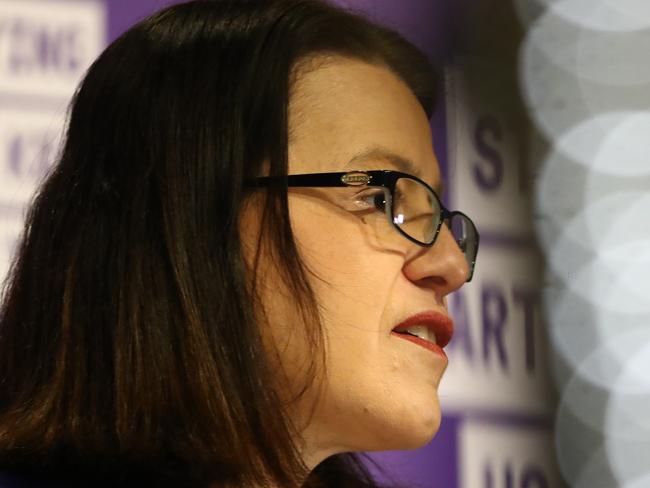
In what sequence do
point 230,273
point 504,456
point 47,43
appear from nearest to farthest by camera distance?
point 230,273
point 47,43
point 504,456

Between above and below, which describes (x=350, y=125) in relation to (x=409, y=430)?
above

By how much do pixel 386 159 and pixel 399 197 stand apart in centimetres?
4

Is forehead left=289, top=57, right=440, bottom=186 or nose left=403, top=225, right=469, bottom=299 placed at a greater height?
forehead left=289, top=57, right=440, bottom=186

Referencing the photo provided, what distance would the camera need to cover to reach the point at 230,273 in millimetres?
1056

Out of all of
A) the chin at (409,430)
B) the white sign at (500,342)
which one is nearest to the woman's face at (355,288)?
the chin at (409,430)

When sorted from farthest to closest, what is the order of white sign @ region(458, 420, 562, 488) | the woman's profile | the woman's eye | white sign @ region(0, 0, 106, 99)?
white sign @ region(458, 420, 562, 488)
white sign @ region(0, 0, 106, 99)
the woman's eye
the woman's profile

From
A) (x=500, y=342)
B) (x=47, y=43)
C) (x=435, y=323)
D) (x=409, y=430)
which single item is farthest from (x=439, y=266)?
(x=47, y=43)

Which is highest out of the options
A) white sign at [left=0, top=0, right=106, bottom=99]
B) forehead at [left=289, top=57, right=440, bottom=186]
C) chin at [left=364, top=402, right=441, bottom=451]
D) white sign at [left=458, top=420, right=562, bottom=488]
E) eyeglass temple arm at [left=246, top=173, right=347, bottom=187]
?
white sign at [left=0, top=0, right=106, bottom=99]

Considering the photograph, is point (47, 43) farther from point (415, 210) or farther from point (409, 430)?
point (409, 430)

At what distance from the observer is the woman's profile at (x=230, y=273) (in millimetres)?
1022

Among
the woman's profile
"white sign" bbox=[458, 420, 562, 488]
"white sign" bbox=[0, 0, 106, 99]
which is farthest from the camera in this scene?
"white sign" bbox=[458, 420, 562, 488]

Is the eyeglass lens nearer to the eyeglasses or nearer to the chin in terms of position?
the eyeglasses

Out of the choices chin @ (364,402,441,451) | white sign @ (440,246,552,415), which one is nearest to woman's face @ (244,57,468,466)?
chin @ (364,402,441,451)

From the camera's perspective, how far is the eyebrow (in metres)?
1.14
